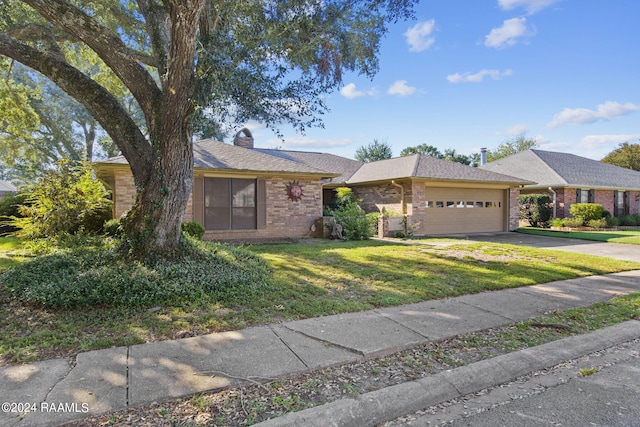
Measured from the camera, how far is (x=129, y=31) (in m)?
11.2

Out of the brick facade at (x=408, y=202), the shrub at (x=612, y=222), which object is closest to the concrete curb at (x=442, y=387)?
the brick facade at (x=408, y=202)

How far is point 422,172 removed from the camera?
15.2 meters

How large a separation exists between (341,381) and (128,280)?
138 inches

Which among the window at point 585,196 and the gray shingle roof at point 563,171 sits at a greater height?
the gray shingle roof at point 563,171

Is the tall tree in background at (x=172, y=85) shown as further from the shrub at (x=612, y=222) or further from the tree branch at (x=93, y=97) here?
the shrub at (x=612, y=222)

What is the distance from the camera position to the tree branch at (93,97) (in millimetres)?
5918

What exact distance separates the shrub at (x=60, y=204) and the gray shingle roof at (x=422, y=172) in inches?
431

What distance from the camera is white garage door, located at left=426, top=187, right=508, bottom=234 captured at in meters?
15.8

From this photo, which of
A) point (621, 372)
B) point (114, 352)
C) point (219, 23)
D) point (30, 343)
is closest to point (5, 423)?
point (114, 352)

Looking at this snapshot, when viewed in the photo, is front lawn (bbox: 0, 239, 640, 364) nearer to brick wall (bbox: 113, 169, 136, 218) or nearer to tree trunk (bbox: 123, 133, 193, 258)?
tree trunk (bbox: 123, 133, 193, 258)

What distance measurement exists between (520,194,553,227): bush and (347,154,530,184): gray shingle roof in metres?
3.68

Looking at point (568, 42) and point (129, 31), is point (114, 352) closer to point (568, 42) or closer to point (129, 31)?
point (129, 31)

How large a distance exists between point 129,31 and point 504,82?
45.0 feet

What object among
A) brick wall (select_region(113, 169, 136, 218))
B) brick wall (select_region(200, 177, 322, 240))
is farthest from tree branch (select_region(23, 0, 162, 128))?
brick wall (select_region(200, 177, 322, 240))
